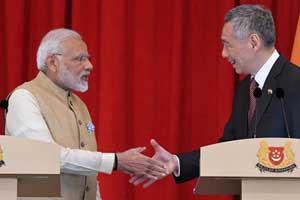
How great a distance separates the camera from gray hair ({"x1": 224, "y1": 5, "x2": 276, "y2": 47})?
315 cm

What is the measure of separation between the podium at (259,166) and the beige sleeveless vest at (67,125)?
1.00 metres

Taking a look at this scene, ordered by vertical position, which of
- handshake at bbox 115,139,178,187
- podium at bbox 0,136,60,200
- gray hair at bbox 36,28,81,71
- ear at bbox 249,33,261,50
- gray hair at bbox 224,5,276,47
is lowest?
handshake at bbox 115,139,178,187

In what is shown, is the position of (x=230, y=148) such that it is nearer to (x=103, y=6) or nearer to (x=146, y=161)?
(x=146, y=161)

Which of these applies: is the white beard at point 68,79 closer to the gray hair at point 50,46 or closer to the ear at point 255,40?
the gray hair at point 50,46

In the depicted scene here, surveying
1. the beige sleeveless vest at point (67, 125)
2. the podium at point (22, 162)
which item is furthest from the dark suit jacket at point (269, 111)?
the podium at point (22, 162)

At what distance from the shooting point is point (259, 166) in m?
2.22

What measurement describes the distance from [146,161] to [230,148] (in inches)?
39.6

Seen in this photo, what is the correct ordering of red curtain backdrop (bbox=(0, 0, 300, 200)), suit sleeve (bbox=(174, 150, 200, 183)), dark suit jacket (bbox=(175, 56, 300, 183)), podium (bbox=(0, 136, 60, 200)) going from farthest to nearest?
1. red curtain backdrop (bbox=(0, 0, 300, 200))
2. suit sleeve (bbox=(174, 150, 200, 183))
3. dark suit jacket (bbox=(175, 56, 300, 183))
4. podium (bbox=(0, 136, 60, 200))

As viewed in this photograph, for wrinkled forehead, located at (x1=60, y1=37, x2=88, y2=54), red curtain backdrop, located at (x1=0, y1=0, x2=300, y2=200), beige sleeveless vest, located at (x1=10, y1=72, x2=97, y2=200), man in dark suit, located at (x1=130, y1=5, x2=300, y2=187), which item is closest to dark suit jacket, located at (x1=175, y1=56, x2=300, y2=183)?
man in dark suit, located at (x1=130, y1=5, x2=300, y2=187)

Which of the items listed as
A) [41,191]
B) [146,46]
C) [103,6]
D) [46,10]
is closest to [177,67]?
[146,46]

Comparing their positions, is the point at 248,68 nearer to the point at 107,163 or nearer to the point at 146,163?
the point at 146,163

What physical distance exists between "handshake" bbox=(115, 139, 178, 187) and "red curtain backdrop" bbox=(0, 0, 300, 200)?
116 cm

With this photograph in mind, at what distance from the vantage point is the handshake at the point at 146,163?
3148mm

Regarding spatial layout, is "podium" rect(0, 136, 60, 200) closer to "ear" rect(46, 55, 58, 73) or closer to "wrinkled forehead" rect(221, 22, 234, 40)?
"ear" rect(46, 55, 58, 73)
